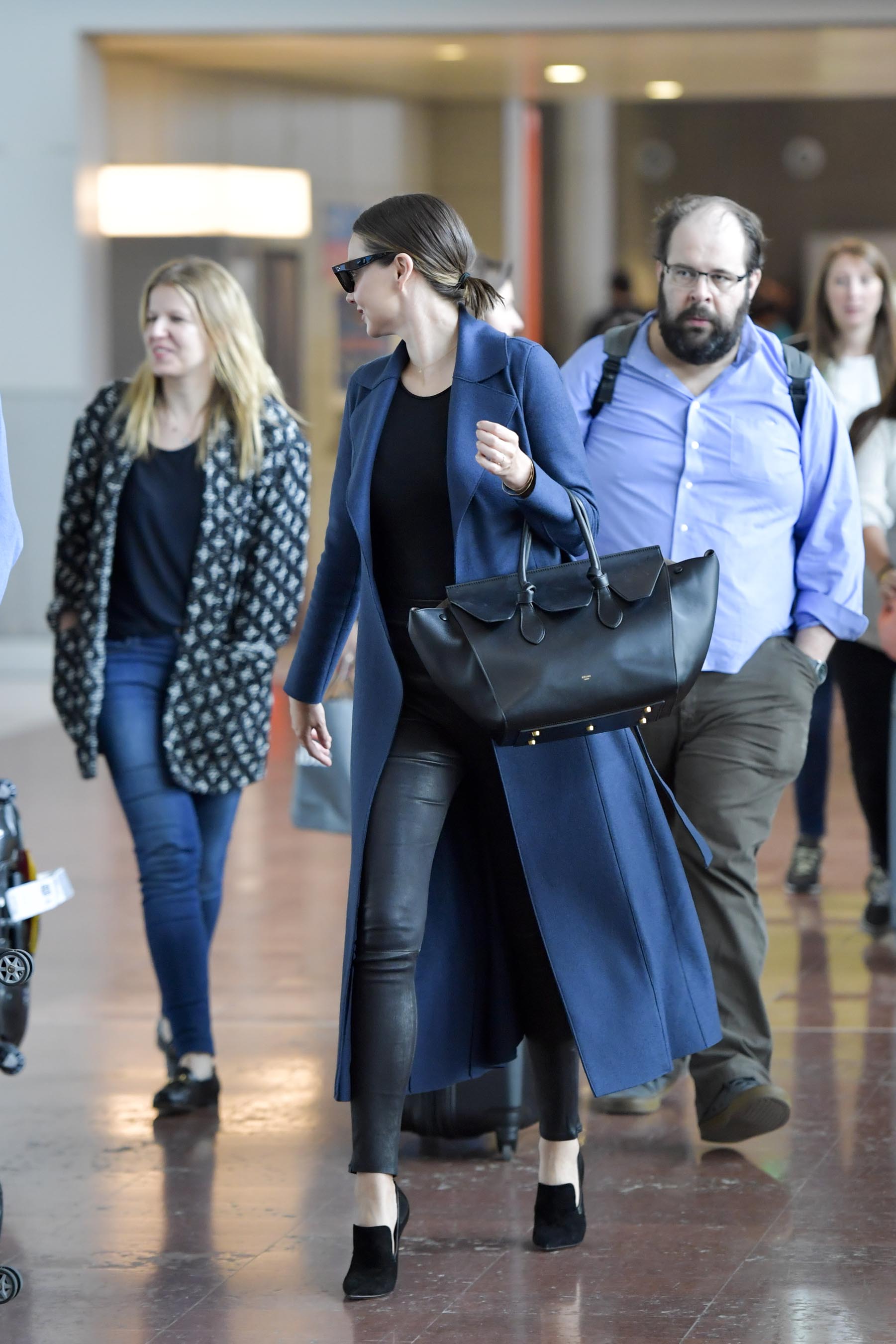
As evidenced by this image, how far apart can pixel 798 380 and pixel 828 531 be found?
0.34m

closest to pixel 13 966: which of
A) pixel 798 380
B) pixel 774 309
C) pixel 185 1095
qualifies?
pixel 185 1095

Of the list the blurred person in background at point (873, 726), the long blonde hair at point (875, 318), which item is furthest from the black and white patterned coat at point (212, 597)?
the long blonde hair at point (875, 318)

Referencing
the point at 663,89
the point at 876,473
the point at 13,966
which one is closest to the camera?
the point at 13,966

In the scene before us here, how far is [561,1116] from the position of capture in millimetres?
3303

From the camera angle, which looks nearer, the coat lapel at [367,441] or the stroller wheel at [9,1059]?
the coat lapel at [367,441]

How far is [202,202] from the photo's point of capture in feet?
48.4

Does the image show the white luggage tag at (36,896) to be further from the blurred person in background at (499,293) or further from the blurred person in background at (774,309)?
the blurred person in background at (774,309)

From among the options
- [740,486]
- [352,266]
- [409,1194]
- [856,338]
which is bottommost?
[409,1194]

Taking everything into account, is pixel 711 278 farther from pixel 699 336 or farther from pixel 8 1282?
pixel 8 1282

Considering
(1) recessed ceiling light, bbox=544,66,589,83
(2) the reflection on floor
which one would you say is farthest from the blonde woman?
(1) recessed ceiling light, bbox=544,66,589,83

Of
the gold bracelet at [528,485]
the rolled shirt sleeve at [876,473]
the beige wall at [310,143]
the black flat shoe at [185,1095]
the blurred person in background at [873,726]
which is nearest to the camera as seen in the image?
the gold bracelet at [528,485]

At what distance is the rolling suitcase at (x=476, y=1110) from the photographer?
3787 millimetres

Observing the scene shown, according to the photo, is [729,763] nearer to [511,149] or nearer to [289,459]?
[289,459]

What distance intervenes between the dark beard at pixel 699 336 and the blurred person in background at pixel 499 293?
1.11ft
